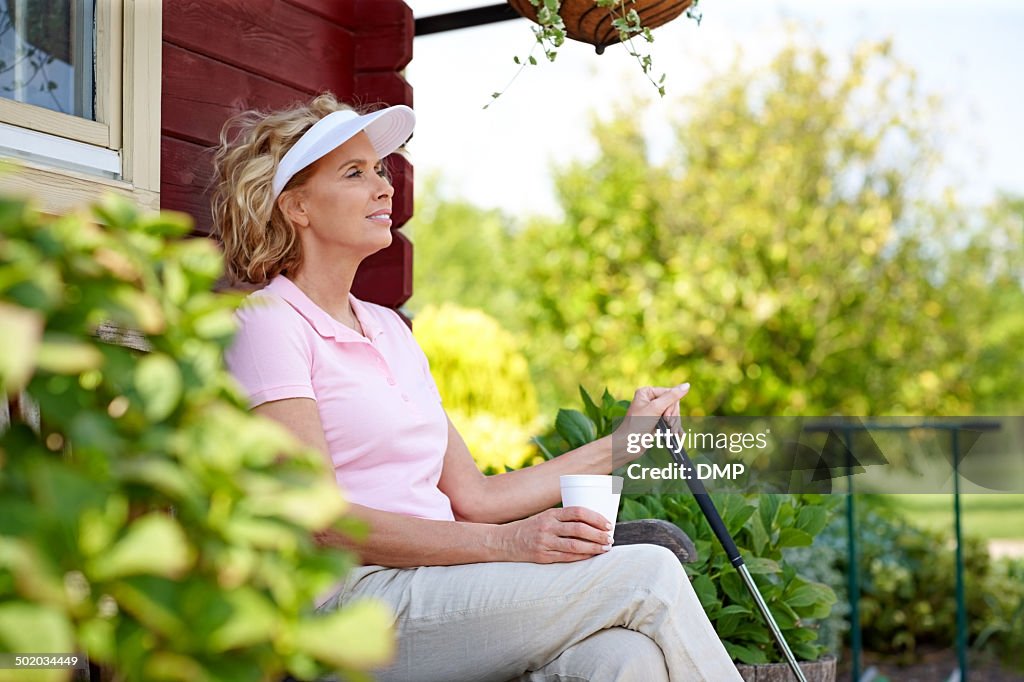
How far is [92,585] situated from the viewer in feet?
2.17

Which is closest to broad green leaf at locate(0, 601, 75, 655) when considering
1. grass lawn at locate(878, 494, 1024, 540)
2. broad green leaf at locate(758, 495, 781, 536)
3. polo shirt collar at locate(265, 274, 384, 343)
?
polo shirt collar at locate(265, 274, 384, 343)

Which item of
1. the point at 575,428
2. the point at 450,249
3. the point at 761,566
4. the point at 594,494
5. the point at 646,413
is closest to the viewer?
the point at 594,494

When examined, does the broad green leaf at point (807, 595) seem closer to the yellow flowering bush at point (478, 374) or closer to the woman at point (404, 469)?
the woman at point (404, 469)

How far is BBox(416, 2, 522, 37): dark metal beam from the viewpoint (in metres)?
2.83

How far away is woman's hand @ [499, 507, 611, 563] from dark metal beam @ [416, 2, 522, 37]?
1.52 m

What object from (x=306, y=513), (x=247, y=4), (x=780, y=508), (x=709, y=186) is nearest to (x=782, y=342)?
(x=709, y=186)

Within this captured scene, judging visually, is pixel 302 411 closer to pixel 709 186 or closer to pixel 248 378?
pixel 248 378

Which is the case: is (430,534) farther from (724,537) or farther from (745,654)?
(745,654)

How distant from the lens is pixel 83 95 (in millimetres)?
1876

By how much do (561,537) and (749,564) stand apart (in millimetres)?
767

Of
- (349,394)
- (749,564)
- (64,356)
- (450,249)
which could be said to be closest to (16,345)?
(64,356)

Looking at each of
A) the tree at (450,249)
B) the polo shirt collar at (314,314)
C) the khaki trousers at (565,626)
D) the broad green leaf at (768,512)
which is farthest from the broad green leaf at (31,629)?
the tree at (450,249)

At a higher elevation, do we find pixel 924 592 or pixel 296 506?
pixel 296 506

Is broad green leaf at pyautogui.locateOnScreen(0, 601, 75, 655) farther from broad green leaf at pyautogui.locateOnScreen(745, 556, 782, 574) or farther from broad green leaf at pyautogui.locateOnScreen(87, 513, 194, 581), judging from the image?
broad green leaf at pyautogui.locateOnScreen(745, 556, 782, 574)
